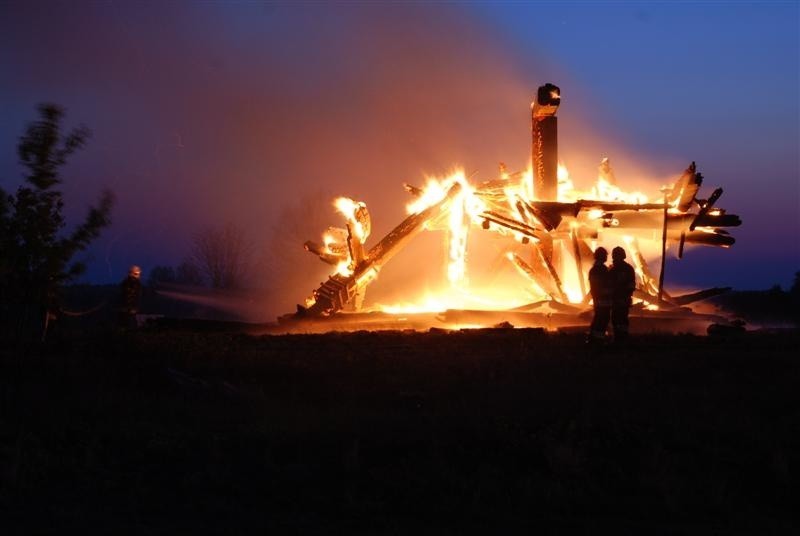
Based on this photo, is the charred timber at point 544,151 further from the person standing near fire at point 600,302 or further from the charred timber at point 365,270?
the person standing near fire at point 600,302

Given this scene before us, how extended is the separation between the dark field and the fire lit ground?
605 centimetres

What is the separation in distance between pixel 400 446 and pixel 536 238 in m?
12.0

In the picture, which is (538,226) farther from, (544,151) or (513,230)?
(544,151)

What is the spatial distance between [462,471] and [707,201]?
13643 millimetres

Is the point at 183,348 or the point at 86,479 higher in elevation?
the point at 183,348

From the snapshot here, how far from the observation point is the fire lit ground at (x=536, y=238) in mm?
17812

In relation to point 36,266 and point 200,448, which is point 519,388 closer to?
point 200,448

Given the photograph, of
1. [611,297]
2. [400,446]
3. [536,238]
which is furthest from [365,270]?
[400,446]

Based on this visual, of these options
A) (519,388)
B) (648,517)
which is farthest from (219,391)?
(648,517)

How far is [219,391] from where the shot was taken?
32.2ft

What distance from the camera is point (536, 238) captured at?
18.8 metres

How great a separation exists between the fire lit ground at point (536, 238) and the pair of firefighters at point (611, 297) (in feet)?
10.3

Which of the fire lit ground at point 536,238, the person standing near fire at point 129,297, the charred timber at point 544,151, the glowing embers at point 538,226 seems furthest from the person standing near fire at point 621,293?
the person standing near fire at point 129,297

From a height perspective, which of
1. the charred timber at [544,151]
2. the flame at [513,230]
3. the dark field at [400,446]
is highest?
the charred timber at [544,151]
